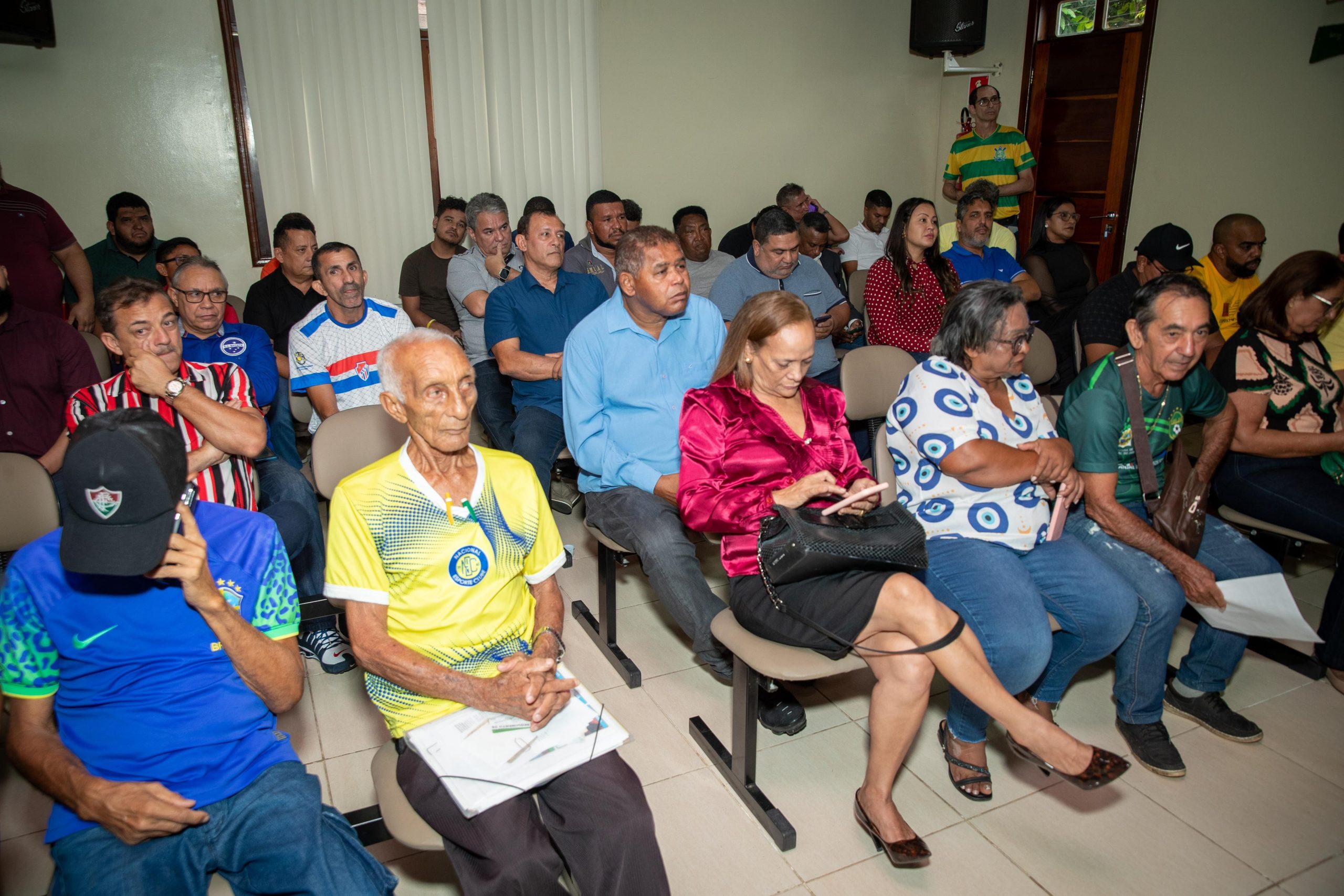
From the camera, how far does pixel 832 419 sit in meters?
2.27

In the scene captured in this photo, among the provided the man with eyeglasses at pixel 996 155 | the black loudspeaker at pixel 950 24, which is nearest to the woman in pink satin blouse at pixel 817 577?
the man with eyeglasses at pixel 996 155

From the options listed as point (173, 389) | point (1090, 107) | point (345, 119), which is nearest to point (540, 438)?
point (173, 389)

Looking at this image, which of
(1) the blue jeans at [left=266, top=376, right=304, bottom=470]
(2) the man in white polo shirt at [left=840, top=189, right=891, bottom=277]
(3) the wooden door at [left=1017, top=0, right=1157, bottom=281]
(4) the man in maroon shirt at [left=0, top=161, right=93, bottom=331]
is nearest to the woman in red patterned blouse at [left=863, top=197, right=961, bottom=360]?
(2) the man in white polo shirt at [left=840, top=189, right=891, bottom=277]

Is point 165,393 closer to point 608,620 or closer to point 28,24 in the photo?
point 608,620

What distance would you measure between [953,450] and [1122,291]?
177 centimetres

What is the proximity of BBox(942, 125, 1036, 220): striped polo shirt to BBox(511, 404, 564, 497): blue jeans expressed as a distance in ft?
14.6

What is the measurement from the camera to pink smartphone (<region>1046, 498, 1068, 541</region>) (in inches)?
90.7

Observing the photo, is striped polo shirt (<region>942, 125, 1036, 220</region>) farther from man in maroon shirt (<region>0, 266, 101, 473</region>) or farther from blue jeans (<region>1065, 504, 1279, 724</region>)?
man in maroon shirt (<region>0, 266, 101, 473</region>)

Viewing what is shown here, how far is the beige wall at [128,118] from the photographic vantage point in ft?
15.8

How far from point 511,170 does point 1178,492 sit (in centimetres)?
494

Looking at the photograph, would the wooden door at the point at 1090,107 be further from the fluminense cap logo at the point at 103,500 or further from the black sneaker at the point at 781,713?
the fluminense cap logo at the point at 103,500

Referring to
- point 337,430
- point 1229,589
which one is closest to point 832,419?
point 1229,589

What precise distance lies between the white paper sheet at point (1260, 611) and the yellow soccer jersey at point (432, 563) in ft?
6.38

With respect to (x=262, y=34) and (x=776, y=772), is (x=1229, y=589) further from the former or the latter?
(x=262, y=34)
